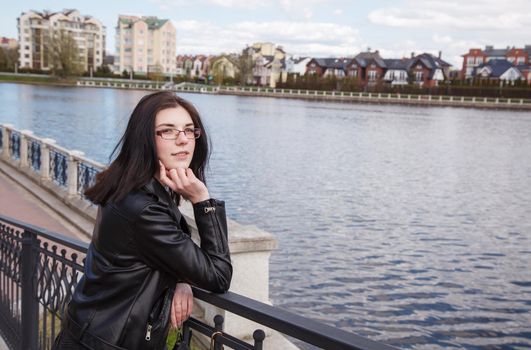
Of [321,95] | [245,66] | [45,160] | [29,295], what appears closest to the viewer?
[29,295]

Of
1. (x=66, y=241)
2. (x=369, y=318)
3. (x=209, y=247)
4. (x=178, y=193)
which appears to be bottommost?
(x=369, y=318)

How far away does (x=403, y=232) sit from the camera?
1430 centimetres

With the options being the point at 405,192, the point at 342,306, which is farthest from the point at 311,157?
the point at 342,306

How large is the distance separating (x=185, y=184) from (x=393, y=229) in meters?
12.9

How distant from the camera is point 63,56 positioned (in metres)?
111

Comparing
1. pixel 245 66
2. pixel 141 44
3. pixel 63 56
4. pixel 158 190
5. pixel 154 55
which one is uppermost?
pixel 141 44

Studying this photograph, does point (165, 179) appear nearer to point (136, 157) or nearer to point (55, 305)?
point (136, 157)

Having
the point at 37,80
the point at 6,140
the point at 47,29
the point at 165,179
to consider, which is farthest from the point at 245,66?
the point at 165,179

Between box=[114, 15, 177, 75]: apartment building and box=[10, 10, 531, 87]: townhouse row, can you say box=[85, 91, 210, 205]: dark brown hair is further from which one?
box=[114, 15, 177, 75]: apartment building

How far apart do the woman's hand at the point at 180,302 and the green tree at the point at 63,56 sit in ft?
383

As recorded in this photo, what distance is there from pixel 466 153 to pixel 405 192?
45.8 feet

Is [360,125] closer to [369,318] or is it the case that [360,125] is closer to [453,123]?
[453,123]

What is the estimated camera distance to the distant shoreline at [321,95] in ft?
288

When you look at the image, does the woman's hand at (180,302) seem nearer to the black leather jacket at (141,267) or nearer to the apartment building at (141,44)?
the black leather jacket at (141,267)
